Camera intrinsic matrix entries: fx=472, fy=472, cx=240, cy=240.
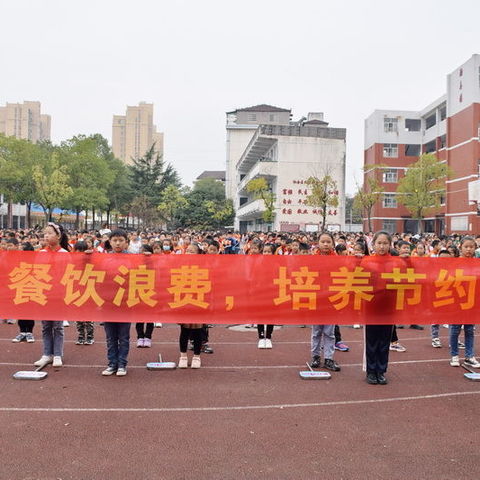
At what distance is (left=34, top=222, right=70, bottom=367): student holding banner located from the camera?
21.0 feet

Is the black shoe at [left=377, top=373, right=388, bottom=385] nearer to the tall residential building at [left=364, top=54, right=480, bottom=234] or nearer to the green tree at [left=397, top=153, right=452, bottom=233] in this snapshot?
the tall residential building at [left=364, top=54, right=480, bottom=234]

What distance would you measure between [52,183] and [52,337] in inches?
1383

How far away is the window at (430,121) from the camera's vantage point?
52.7m

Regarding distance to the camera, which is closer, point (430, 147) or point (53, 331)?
point (53, 331)

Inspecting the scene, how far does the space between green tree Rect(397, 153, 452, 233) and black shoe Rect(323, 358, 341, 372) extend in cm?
3885

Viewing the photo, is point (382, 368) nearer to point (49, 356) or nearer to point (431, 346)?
point (431, 346)

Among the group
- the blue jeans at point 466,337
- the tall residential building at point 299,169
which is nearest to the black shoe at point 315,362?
the blue jeans at point 466,337

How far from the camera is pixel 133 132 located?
137000 mm

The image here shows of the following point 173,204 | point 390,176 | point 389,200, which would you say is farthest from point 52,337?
point 390,176

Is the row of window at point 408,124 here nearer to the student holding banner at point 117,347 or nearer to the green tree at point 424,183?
the green tree at point 424,183

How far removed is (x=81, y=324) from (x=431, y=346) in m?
5.92

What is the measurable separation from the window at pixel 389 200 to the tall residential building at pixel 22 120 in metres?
80.7

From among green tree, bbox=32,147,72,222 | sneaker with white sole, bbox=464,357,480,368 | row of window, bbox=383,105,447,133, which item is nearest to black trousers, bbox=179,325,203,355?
sneaker with white sole, bbox=464,357,480,368

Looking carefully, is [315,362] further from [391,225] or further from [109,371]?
[391,225]
